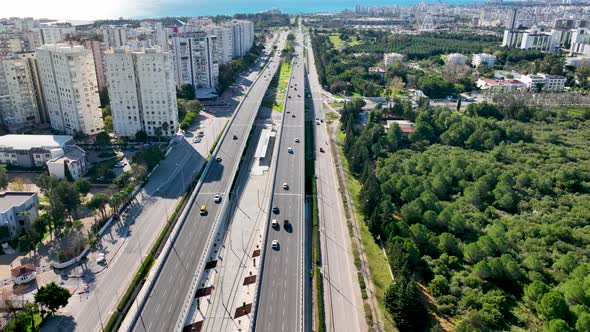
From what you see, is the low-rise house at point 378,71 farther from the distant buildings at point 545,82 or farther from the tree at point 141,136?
the tree at point 141,136

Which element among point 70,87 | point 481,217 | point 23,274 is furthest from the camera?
point 70,87

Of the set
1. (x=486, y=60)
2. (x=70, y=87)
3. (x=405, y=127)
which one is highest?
(x=70, y=87)

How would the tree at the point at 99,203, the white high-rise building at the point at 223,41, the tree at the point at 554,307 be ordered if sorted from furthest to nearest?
the white high-rise building at the point at 223,41 < the tree at the point at 99,203 < the tree at the point at 554,307

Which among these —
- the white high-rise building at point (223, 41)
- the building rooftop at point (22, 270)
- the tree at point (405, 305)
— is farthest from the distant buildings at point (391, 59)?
the building rooftop at point (22, 270)

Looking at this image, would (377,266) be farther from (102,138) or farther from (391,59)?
(391,59)

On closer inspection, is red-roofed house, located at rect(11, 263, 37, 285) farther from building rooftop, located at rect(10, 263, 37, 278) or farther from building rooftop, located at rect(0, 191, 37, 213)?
building rooftop, located at rect(0, 191, 37, 213)

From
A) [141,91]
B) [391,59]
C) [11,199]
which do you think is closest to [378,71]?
[391,59]
